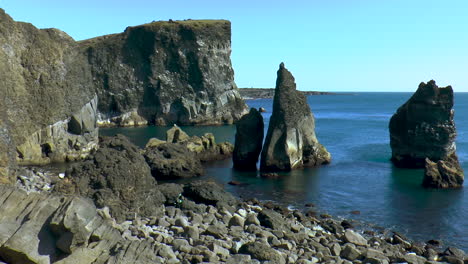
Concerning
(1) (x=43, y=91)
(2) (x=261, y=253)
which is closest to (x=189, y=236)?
(2) (x=261, y=253)

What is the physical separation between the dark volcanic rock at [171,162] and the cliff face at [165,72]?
58585 millimetres

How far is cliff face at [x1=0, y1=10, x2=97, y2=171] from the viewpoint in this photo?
4328 cm

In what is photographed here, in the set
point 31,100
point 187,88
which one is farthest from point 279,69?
point 187,88

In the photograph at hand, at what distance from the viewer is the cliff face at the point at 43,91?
43.3m

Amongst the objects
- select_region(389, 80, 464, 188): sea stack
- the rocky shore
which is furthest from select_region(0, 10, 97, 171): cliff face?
select_region(389, 80, 464, 188): sea stack

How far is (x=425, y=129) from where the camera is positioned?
47250mm

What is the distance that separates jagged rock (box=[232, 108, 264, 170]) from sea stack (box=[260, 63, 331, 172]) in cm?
184

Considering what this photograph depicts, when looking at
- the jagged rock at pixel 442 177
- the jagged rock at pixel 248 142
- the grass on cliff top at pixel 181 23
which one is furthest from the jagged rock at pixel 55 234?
the grass on cliff top at pixel 181 23

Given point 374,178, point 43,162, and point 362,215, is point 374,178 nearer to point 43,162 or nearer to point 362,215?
point 362,215

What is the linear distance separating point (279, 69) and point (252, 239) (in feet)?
100

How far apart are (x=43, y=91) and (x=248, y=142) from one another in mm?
20492

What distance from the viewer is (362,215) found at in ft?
98.5

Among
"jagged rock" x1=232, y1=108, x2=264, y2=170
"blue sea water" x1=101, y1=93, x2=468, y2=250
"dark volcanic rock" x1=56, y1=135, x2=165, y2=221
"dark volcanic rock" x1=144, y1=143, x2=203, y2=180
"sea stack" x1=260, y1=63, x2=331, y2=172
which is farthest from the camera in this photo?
"jagged rock" x1=232, y1=108, x2=264, y2=170

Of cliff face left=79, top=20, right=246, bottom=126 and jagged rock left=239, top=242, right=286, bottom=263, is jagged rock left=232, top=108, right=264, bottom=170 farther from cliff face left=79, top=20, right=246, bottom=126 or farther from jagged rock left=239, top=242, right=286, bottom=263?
cliff face left=79, top=20, right=246, bottom=126
